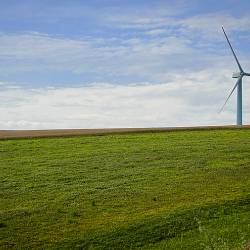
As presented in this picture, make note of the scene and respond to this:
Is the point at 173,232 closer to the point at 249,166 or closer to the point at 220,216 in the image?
the point at 220,216

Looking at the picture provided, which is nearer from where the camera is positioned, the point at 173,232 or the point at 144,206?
the point at 173,232

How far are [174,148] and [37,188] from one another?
15403 mm

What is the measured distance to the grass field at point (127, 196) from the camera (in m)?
20.3

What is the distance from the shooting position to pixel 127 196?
26641mm

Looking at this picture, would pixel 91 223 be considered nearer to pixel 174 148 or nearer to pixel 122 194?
pixel 122 194

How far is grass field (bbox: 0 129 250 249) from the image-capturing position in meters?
20.3

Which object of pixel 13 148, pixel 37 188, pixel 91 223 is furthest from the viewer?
pixel 13 148

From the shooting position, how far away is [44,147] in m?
45.5

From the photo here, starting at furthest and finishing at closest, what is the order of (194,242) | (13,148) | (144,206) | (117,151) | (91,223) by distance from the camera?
(13,148), (117,151), (144,206), (91,223), (194,242)

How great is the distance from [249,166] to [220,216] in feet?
38.6

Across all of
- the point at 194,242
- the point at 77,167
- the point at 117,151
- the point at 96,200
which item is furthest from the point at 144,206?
the point at 117,151

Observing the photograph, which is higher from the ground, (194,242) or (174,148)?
(174,148)

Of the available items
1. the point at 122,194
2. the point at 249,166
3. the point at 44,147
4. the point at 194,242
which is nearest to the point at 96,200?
the point at 122,194

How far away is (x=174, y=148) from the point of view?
42094 millimetres
